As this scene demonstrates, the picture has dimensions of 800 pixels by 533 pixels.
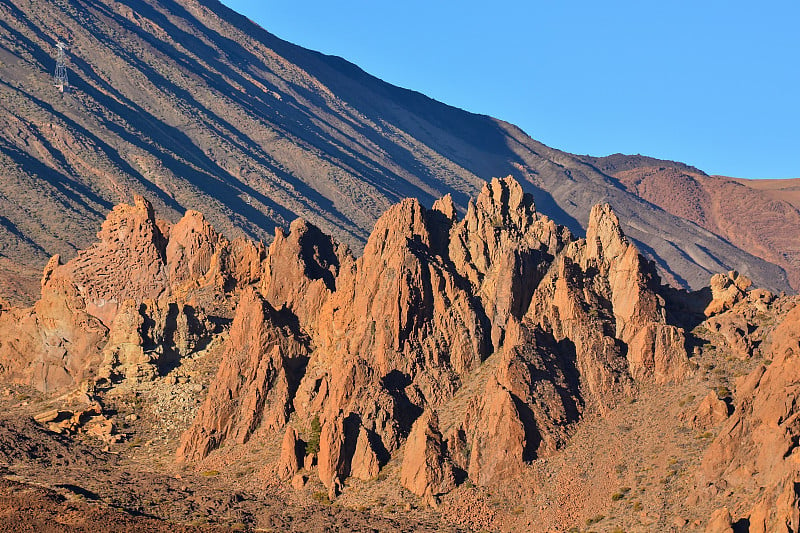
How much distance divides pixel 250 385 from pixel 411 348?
46.7 feet

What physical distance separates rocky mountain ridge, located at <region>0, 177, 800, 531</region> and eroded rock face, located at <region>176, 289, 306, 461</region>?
18 cm

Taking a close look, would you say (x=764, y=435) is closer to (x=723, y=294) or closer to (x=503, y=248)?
(x=723, y=294)

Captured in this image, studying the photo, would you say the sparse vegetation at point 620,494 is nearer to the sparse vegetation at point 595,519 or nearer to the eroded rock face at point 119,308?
the sparse vegetation at point 595,519

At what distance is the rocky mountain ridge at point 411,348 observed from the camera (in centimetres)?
9950

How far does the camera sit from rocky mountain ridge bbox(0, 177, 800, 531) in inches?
3917

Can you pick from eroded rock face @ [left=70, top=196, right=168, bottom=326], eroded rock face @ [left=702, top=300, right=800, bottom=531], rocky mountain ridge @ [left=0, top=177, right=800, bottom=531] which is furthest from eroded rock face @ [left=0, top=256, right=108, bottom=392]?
eroded rock face @ [left=702, top=300, right=800, bottom=531]

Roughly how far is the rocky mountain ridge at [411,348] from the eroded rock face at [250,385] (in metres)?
0.18

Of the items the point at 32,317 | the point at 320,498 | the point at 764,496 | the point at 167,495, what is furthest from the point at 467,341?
the point at 32,317

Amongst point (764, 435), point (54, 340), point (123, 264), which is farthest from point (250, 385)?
point (764, 435)

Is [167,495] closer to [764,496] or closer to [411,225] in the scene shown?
[411,225]

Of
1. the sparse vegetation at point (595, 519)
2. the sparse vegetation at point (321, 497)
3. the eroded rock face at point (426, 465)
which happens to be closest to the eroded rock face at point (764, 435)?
the sparse vegetation at point (595, 519)

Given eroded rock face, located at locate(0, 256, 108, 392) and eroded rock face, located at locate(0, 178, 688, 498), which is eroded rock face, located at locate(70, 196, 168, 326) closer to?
eroded rock face, located at locate(0, 178, 688, 498)

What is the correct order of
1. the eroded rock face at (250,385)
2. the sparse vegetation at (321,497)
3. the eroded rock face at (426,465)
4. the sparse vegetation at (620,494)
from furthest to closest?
the eroded rock face at (250,385) → the sparse vegetation at (321,497) → the eroded rock face at (426,465) → the sparse vegetation at (620,494)

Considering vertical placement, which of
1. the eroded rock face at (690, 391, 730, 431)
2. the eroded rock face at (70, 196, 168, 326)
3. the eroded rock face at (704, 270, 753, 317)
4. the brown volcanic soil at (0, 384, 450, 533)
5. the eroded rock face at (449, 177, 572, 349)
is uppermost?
the eroded rock face at (704, 270, 753, 317)
